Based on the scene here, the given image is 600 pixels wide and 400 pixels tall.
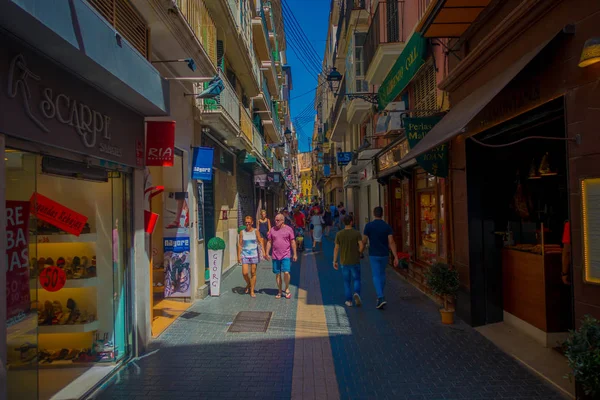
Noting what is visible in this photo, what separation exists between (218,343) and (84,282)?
2.05 meters

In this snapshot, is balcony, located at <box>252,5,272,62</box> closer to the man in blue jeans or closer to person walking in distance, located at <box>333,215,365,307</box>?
person walking in distance, located at <box>333,215,365,307</box>

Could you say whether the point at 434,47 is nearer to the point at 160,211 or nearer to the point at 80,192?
the point at 160,211

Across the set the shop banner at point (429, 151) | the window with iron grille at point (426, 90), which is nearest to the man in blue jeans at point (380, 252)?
the shop banner at point (429, 151)

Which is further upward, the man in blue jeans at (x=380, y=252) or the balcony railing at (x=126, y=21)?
the balcony railing at (x=126, y=21)

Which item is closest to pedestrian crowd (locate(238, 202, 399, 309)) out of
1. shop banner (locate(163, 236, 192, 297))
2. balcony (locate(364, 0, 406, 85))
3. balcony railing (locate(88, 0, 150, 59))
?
shop banner (locate(163, 236, 192, 297))

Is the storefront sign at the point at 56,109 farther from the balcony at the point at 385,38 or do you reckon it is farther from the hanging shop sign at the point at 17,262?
the balcony at the point at 385,38

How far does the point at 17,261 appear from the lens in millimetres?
3543

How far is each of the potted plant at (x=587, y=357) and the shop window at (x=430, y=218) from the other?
16.3 ft

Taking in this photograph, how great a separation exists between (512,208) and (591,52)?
12.3ft

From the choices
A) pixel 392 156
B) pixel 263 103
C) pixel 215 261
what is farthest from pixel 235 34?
pixel 263 103

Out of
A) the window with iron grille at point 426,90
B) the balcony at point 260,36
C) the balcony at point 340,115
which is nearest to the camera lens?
the window with iron grille at point 426,90

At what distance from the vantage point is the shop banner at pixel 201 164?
9117mm

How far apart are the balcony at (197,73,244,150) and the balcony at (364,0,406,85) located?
4.11 metres

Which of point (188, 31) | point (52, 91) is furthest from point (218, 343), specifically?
point (188, 31)
